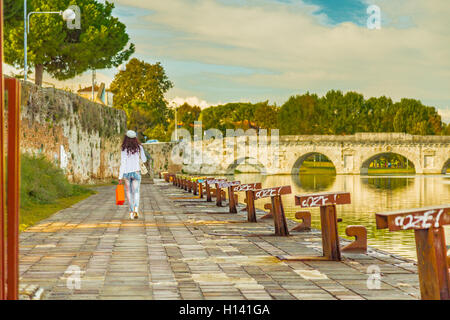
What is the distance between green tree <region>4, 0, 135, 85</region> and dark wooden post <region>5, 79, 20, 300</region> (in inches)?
1221

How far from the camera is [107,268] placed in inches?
227

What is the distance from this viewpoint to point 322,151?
63.3 metres

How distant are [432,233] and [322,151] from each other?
198ft

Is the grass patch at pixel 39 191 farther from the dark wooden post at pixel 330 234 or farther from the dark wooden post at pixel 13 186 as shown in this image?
the dark wooden post at pixel 13 186

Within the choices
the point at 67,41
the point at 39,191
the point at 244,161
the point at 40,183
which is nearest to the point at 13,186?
the point at 39,191

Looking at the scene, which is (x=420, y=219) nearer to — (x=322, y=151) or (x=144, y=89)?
(x=322, y=151)

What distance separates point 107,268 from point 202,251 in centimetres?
148

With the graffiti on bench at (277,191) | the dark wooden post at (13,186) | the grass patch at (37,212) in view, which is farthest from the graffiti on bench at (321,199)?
the grass patch at (37,212)

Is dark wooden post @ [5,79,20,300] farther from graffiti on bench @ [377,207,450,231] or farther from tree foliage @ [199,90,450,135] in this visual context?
tree foliage @ [199,90,450,135]

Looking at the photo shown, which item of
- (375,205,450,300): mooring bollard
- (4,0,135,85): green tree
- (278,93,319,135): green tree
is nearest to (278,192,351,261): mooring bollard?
(375,205,450,300): mooring bollard

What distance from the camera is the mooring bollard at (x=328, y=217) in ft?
20.7

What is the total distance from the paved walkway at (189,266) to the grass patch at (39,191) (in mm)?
2033
